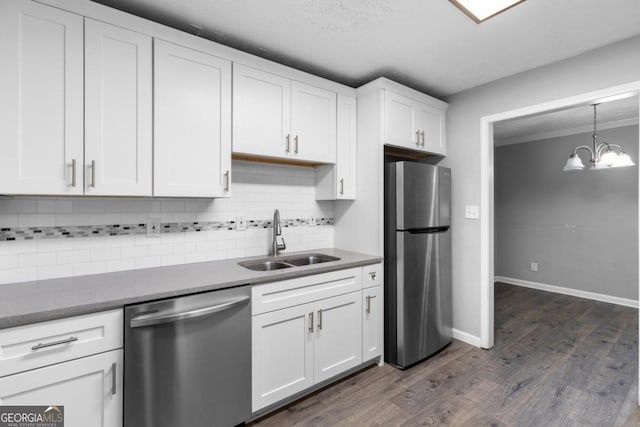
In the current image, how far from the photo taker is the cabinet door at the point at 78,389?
1197 millimetres

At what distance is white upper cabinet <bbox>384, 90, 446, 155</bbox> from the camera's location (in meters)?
2.52

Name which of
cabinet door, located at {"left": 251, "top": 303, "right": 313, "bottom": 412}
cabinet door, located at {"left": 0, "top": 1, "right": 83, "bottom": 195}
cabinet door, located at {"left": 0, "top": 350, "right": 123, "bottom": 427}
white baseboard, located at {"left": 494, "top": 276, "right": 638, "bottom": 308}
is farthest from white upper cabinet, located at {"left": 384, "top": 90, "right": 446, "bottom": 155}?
white baseboard, located at {"left": 494, "top": 276, "right": 638, "bottom": 308}

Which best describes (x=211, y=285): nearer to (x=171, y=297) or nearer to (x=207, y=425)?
(x=171, y=297)

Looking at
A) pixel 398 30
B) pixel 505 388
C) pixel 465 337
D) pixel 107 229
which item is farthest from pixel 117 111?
pixel 465 337

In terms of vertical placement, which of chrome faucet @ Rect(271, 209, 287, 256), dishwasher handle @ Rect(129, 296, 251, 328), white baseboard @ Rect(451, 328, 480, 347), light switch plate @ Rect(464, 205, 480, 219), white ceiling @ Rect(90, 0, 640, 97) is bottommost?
white baseboard @ Rect(451, 328, 480, 347)

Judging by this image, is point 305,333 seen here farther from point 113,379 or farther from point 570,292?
point 570,292

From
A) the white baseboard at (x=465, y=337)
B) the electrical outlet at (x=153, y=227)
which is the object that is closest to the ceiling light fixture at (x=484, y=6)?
the electrical outlet at (x=153, y=227)

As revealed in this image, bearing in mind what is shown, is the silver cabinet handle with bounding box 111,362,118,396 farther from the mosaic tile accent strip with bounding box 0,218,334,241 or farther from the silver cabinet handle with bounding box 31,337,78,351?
the mosaic tile accent strip with bounding box 0,218,334,241

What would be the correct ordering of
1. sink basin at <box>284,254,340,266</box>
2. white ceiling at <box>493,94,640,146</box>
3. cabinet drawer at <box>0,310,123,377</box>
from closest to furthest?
cabinet drawer at <box>0,310,123,377</box>
sink basin at <box>284,254,340,266</box>
white ceiling at <box>493,94,640,146</box>

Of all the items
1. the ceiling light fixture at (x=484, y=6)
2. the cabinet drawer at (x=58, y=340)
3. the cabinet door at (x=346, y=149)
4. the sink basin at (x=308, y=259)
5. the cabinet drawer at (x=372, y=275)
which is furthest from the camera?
the cabinet door at (x=346, y=149)

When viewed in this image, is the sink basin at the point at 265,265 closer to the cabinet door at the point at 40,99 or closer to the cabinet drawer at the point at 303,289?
the cabinet drawer at the point at 303,289

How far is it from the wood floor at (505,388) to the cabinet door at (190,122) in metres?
1.53

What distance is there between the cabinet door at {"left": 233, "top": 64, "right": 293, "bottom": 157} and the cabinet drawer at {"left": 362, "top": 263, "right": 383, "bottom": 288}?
1063mm

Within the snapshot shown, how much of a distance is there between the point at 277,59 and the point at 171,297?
186 centimetres
